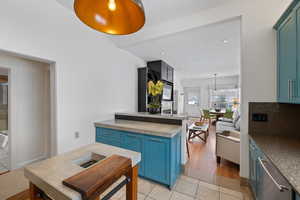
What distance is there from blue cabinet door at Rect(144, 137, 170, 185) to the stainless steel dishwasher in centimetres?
103

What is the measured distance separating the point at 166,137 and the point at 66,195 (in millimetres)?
1337

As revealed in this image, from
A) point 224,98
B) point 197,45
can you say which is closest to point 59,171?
point 197,45

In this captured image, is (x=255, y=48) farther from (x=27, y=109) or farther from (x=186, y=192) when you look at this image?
(x=27, y=109)

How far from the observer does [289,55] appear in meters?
1.41

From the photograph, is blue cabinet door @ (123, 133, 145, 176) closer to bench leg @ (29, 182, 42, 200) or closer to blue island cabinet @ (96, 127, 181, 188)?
blue island cabinet @ (96, 127, 181, 188)

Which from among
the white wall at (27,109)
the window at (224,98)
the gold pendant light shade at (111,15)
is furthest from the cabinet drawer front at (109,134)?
the window at (224,98)

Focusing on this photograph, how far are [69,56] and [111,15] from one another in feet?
5.44

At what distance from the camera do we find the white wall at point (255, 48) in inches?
68.5

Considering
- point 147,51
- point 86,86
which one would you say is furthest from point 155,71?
point 86,86

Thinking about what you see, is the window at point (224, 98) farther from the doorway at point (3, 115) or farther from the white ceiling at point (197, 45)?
the doorway at point (3, 115)

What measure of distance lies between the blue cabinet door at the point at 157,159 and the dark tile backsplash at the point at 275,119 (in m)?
1.30

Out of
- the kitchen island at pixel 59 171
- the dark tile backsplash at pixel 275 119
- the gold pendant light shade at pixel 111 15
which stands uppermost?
the gold pendant light shade at pixel 111 15

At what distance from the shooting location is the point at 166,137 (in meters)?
1.81

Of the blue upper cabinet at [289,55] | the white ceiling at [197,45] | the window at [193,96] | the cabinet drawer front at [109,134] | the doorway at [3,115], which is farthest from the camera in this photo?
the window at [193,96]
